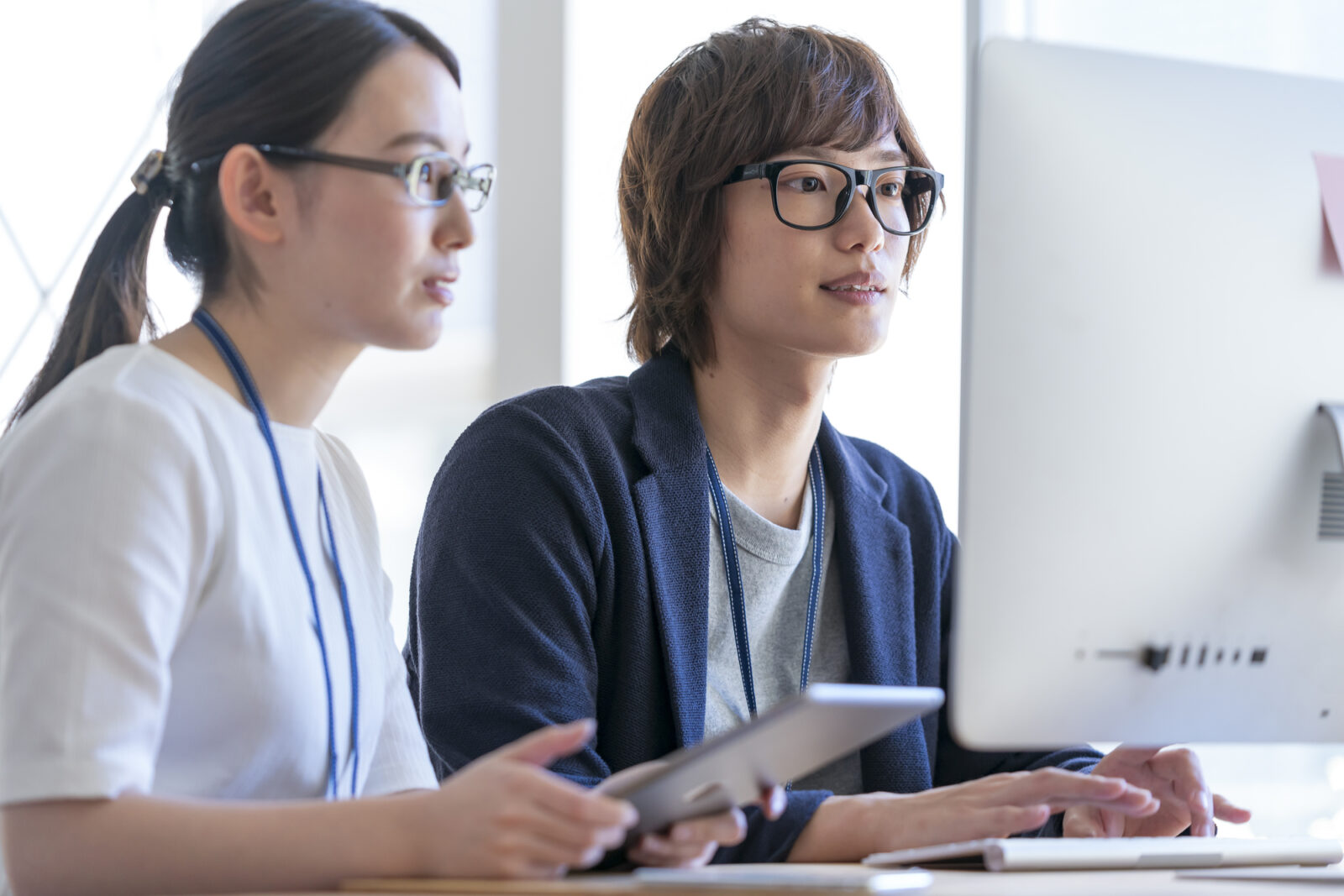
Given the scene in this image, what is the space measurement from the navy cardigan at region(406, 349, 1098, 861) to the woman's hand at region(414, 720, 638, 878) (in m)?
0.43

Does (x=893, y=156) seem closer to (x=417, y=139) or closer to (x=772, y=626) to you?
(x=772, y=626)

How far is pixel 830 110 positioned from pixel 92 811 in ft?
3.73

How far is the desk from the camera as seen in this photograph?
669mm

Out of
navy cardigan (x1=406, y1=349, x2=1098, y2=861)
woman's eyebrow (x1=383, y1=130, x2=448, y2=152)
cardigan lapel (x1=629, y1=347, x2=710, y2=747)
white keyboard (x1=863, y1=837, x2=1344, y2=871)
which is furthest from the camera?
cardigan lapel (x1=629, y1=347, x2=710, y2=747)

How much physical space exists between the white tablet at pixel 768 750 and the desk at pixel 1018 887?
55mm

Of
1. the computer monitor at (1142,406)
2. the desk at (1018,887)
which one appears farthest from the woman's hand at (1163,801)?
the computer monitor at (1142,406)

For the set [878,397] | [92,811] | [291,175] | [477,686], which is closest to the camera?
[92,811]

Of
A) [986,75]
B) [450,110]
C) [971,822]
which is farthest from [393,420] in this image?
[986,75]

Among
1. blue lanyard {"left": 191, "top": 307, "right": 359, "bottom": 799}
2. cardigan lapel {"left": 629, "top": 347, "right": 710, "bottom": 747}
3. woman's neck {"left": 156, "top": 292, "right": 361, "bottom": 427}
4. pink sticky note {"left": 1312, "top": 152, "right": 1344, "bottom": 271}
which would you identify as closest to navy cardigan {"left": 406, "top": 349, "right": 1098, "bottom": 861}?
cardigan lapel {"left": 629, "top": 347, "right": 710, "bottom": 747}

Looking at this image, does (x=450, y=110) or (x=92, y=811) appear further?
(x=450, y=110)

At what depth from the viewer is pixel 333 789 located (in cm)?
98

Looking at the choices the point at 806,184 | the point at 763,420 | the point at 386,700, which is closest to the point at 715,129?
the point at 806,184

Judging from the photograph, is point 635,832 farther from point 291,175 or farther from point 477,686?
point 291,175

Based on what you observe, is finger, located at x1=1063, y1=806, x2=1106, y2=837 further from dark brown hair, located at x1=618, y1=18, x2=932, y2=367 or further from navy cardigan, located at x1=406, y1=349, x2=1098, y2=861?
dark brown hair, located at x1=618, y1=18, x2=932, y2=367
